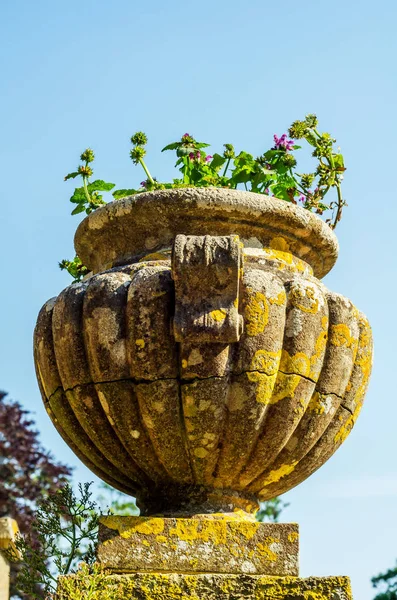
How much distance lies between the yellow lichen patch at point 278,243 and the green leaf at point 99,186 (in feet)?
3.06

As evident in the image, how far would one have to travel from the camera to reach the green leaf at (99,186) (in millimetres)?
4215

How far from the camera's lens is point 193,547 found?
10.5ft

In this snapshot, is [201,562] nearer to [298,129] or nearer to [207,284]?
[207,284]

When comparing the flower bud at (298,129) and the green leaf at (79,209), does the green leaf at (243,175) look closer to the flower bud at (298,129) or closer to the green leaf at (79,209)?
the flower bud at (298,129)

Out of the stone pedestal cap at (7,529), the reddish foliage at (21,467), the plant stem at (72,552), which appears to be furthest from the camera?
the reddish foliage at (21,467)

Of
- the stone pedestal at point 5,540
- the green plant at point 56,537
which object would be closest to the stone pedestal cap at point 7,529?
the stone pedestal at point 5,540

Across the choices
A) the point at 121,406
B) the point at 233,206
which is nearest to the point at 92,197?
the point at 233,206

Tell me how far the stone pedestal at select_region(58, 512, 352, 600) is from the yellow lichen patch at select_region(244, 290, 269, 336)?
678 millimetres

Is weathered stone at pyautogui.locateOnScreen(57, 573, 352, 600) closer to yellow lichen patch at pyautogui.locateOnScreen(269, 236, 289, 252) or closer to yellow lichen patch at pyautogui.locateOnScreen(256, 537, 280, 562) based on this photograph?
yellow lichen patch at pyautogui.locateOnScreen(256, 537, 280, 562)

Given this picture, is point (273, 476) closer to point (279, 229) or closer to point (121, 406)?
point (121, 406)

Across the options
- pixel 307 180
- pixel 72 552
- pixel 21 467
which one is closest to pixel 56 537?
pixel 72 552

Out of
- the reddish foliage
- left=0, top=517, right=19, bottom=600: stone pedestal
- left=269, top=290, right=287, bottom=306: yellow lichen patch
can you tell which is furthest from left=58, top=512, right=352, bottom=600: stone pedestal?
the reddish foliage

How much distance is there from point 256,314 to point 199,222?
0.54 m

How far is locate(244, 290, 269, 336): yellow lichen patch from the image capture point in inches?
126
